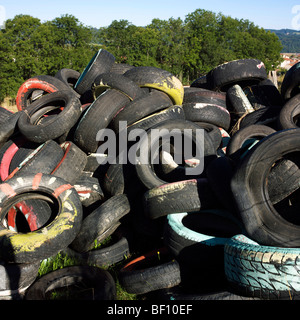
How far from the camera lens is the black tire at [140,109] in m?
5.35

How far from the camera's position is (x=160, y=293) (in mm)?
3566

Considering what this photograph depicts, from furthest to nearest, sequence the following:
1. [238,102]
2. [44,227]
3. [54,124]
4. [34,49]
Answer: [34,49] → [238,102] → [54,124] → [44,227]

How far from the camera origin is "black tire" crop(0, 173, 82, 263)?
3.81 m

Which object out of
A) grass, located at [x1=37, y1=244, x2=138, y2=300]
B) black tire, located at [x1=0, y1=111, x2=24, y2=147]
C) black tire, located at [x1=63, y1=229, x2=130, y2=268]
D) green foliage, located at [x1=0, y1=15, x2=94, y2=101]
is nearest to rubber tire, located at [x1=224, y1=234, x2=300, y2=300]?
grass, located at [x1=37, y1=244, x2=138, y2=300]

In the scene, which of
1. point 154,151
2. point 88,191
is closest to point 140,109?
point 154,151

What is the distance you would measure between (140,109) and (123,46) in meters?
22.6

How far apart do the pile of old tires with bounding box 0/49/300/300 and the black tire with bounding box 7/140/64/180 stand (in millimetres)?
17

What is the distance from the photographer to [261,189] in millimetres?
3459

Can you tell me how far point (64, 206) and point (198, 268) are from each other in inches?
69.4

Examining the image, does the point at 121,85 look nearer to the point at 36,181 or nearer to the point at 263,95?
the point at 36,181

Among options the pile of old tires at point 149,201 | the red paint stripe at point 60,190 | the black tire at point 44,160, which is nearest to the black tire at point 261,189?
the pile of old tires at point 149,201

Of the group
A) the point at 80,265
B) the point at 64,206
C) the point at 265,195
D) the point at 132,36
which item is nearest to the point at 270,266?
the point at 265,195

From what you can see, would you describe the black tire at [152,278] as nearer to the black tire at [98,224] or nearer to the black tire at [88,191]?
the black tire at [98,224]

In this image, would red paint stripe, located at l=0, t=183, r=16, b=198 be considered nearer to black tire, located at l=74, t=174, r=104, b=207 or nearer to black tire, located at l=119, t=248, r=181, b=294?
black tire, located at l=74, t=174, r=104, b=207
